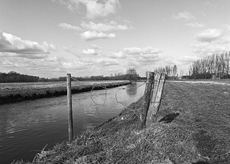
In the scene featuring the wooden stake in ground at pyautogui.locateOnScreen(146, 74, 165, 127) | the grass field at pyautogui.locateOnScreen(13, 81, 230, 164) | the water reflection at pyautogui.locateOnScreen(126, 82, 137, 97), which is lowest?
the water reflection at pyautogui.locateOnScreen(126, 82, 137, 97)

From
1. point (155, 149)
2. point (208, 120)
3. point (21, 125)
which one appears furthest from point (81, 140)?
point (21, 125)

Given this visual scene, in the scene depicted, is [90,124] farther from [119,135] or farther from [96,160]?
[96,160]

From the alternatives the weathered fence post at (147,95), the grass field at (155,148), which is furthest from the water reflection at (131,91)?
the grass field at (155,148)

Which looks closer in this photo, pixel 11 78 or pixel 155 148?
Answer: pixel 155 148

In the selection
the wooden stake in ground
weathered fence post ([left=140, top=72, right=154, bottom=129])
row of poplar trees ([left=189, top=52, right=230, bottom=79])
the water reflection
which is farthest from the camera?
row of poplar trees ([left=189, top=52, right=230, bottom=79])

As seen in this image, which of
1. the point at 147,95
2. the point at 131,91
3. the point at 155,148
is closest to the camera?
the point at 155,148

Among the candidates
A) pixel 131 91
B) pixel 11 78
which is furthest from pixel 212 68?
pixel 11 78

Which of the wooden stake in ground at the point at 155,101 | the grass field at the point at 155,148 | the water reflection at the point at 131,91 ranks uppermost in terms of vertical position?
the wooden stake in ground at the point at 155,101

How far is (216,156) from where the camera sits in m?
3.92

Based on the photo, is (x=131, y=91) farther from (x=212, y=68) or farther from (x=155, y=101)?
(x=212, y=68)

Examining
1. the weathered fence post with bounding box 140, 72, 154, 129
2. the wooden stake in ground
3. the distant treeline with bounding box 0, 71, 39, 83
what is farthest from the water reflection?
the distant treeline with bounding box 0, 71, 39, 83

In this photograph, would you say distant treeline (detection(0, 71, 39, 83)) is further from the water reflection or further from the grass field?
the grass field

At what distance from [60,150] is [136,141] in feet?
8.78

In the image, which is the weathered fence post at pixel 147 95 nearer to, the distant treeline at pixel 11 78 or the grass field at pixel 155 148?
the grass field at pixel 155 148
